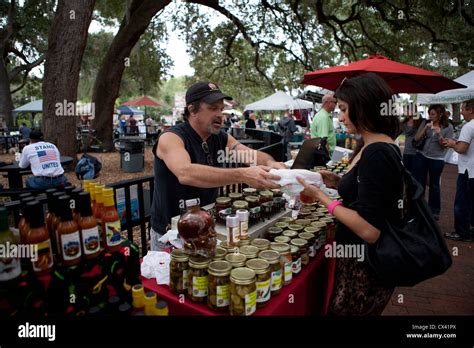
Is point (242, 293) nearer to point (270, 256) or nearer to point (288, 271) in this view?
point (270, 256)

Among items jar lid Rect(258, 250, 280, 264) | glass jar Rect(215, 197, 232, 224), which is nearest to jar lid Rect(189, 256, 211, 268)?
jar lid Rect(258, 250, 280, 264)

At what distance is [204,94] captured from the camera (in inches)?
110

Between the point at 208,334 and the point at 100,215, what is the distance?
0.93 metres

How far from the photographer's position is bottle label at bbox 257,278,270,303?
179cm

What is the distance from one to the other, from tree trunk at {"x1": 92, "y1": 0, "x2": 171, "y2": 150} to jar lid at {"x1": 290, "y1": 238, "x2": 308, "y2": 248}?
472 inches

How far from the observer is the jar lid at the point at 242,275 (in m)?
1.69

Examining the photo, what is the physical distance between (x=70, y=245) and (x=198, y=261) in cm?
68

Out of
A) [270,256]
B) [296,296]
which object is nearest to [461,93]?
[296,296]

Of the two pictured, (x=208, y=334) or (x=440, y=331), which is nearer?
(x=208, y=334)

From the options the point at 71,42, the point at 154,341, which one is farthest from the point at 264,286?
the point at 71,42

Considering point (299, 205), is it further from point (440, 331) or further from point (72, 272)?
point (72, 272)

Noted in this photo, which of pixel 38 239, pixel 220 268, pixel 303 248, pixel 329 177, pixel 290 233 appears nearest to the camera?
pixel 38 239

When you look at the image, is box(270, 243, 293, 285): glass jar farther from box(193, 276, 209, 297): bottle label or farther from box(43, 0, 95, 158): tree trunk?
box(43, 0, 95, 158): tree trunk

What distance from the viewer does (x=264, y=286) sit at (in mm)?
1808
